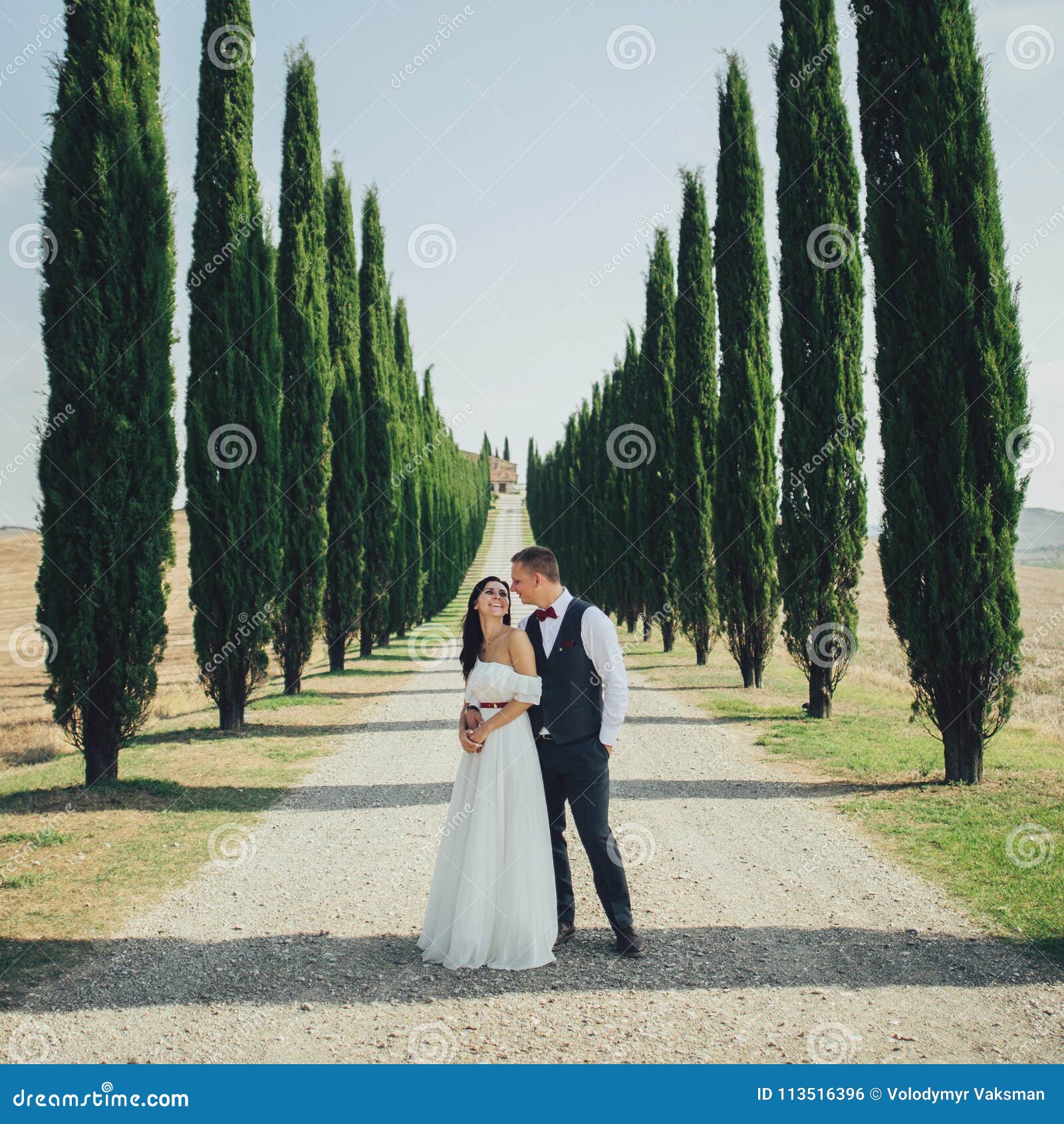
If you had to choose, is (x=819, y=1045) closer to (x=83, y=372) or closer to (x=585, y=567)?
(x=83, y=372)

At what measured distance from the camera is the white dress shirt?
4.54m

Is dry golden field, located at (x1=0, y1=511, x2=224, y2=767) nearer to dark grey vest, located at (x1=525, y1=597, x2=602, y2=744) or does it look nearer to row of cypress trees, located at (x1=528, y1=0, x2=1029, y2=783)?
dark grey vest, located at (x1=525, y1=597, x2=602, y2=744)

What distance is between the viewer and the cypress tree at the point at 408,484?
23875 millimetres

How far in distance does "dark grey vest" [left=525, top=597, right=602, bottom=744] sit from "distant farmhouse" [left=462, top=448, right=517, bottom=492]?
123747mm

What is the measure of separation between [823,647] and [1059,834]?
18.1ft

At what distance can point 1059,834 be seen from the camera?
6.32m

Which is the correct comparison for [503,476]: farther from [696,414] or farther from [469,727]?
[469,727]

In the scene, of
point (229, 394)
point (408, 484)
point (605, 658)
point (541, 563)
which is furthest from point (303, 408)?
point (605, 658)

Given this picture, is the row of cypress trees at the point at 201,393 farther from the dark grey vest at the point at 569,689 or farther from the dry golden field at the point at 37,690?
the dark grey vest at the point at 569,689

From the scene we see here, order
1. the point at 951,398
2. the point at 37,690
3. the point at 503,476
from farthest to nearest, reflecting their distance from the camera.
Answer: the point at 503,476 → the point at 37,690 → the point at 951,398

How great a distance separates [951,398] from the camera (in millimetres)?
8008

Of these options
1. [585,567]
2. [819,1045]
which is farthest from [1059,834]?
[585,567]

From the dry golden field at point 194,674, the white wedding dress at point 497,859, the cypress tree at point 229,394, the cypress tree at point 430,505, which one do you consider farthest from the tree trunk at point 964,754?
the cypress tree at point 430,505

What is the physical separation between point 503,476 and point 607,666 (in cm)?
12878
